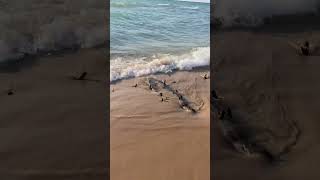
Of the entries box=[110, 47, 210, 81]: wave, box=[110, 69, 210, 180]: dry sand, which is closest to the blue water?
box=[110, 47, 210, 81]: wave

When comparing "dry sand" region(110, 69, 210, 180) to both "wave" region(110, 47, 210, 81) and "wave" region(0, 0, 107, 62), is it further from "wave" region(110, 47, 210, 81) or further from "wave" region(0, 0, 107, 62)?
"wave" region(0, 0, 107, 62)

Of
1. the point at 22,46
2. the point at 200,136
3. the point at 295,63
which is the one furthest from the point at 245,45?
the point at 22,46

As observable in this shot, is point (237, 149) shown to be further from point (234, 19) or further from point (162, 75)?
point (234, 19)

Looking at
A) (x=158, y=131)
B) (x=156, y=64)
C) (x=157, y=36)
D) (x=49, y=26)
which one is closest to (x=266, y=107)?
(x=158, y=131)

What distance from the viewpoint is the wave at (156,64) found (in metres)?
3.31

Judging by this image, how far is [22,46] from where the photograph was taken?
3.30 m

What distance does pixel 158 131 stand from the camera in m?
2.72

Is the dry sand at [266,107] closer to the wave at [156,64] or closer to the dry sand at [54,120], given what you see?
the wave at [156,64]

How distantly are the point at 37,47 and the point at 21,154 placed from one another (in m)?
1.12

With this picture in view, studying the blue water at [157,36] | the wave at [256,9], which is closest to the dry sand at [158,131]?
the blue water at [157,36]

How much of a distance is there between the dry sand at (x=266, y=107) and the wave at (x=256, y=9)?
8.6 inches

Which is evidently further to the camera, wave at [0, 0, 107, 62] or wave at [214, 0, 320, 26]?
wave at [214, 0, 320, 26]

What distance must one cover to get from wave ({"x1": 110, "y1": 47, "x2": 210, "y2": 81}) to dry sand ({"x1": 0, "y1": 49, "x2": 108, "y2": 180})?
0.15 meters

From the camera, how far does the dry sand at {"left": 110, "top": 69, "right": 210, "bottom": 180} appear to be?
8.06 feet
